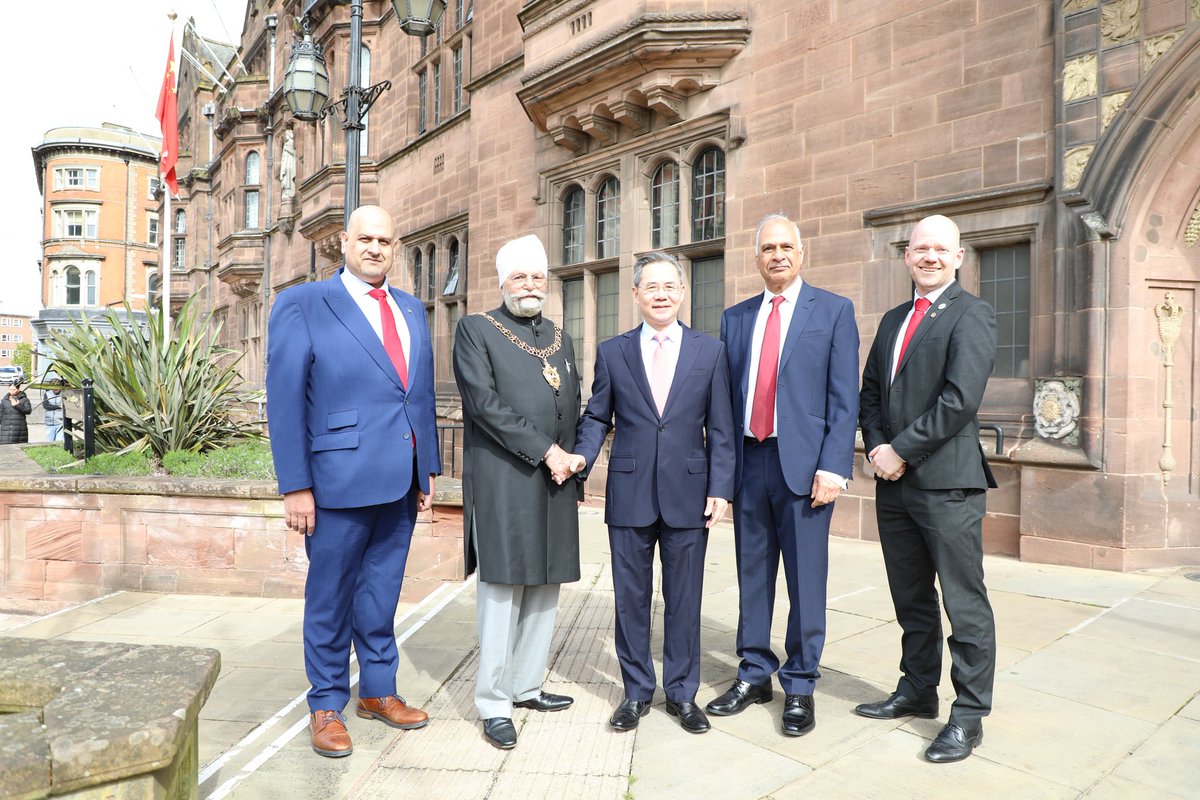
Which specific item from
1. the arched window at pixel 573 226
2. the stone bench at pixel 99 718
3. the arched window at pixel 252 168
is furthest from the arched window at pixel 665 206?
the arched window at pixel 252 168

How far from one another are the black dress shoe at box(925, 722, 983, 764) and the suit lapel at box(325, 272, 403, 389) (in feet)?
7.80

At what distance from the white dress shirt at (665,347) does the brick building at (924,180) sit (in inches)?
162

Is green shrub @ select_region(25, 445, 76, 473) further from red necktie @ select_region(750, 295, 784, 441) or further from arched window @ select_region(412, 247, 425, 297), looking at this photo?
arched window @ select_region(412, 247, 425, 297)

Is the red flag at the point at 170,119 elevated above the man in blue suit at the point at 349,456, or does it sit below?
above

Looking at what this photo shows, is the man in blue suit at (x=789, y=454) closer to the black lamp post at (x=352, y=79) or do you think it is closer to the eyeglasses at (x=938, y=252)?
the eyeglasses at (x=938, y=252)

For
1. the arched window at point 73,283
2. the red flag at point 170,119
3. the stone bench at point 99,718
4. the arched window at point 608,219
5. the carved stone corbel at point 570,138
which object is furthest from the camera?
the arched window at point 73,283

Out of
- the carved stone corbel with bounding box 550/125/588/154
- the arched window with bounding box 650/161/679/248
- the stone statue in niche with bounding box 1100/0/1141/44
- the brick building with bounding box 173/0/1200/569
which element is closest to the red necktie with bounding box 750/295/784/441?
the brick building with bounding box 173/0/1200/569

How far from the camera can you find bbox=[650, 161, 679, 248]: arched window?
32.7 ft

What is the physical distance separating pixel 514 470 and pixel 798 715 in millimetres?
1419

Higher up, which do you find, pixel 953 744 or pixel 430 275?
pixel 430 275

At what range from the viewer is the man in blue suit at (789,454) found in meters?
3.40

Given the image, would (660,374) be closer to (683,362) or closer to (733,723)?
(683,362)

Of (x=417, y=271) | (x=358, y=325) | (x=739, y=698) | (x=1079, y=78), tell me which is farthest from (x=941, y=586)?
(x=417, y=271)

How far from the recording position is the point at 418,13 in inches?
307
